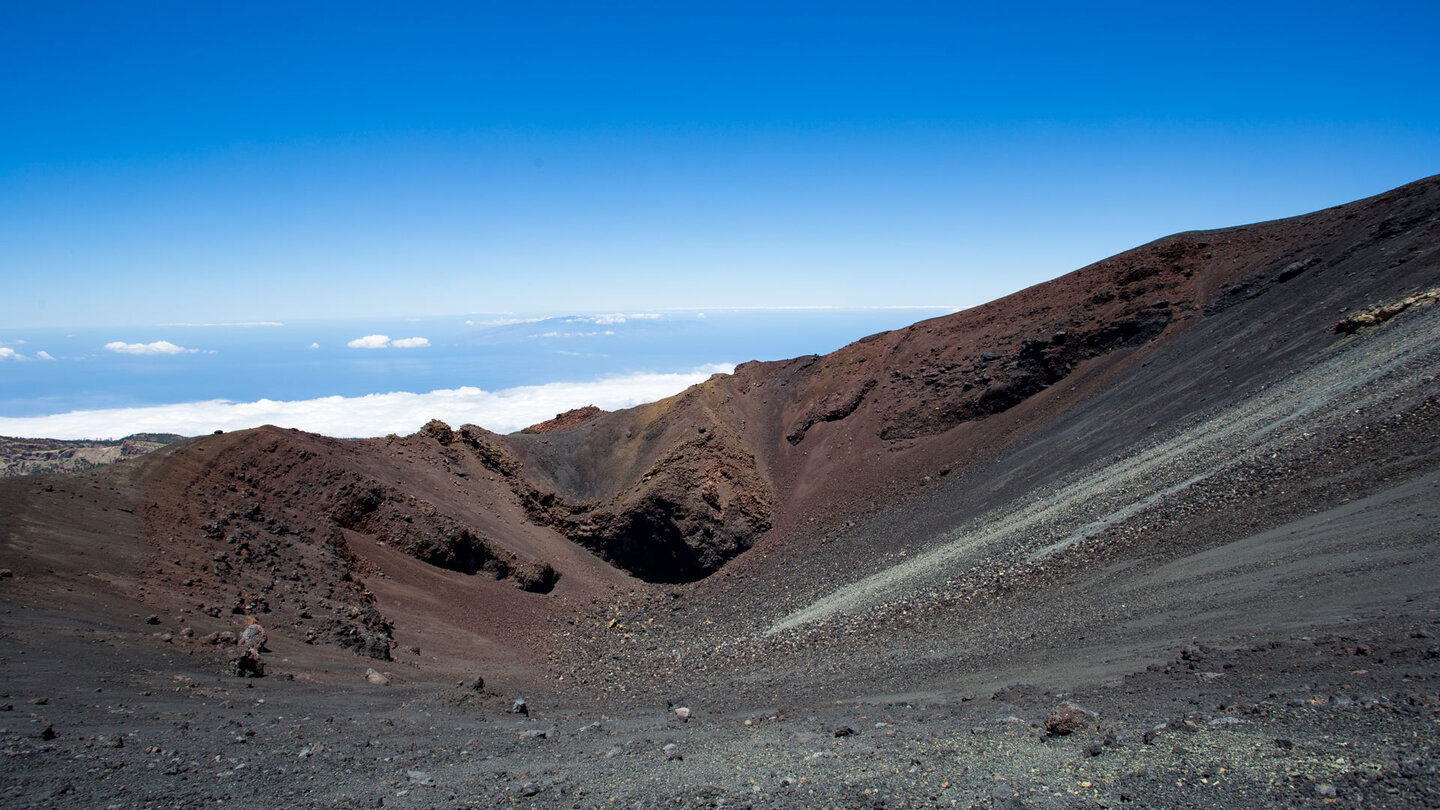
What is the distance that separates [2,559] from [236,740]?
722cm

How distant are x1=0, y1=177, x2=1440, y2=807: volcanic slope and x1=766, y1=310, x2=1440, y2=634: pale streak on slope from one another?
13 centimetres

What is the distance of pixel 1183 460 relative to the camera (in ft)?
52.0

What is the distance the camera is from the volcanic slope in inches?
269

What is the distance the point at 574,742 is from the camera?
356 inches

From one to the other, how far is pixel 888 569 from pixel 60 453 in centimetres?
3959

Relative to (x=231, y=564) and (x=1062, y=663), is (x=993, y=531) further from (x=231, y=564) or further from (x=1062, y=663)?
(x=231, y=564)

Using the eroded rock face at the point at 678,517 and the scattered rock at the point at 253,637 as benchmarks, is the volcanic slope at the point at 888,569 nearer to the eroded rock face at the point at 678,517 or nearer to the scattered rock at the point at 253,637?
the eroded rock face at the point at 678,517

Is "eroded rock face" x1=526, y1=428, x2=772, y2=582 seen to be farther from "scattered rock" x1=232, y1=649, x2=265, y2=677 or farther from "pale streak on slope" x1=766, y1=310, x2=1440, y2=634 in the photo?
"scattered rock" x1=232, y1=649, x2=265, y2=677

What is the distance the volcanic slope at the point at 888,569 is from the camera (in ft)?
22.4

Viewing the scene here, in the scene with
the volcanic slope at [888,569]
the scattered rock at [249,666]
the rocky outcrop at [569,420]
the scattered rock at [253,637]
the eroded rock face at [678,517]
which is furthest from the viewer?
the rocky outcrop at [569,420]

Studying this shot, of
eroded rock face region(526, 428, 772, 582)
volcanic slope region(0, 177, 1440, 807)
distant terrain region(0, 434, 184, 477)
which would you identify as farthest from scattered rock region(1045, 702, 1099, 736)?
distant terrain region(0, 434, 184, 477)

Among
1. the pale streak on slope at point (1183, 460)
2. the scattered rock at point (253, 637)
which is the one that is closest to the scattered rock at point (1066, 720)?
the pale streak on slope at point (1183, 460)

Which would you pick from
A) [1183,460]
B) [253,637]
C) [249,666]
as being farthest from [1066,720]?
[253,637]

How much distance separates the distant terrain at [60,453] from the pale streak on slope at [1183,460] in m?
31.2
